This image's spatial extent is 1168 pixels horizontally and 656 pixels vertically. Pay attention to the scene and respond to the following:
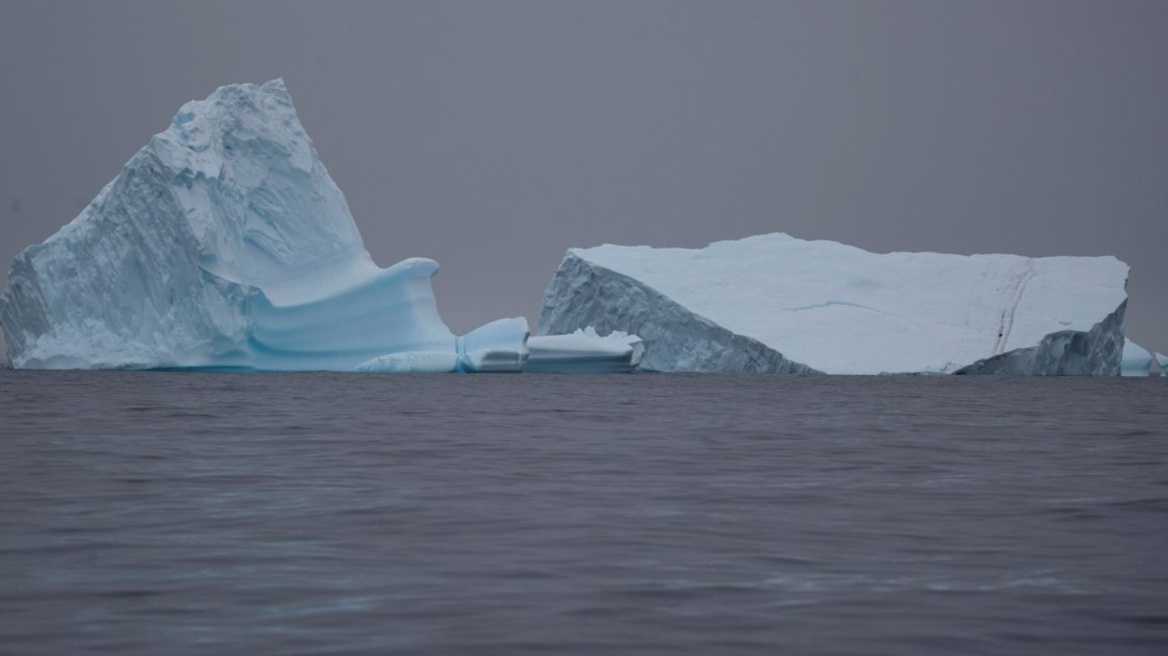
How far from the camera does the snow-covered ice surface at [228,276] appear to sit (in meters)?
22.1

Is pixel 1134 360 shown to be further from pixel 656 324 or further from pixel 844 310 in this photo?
pixel 656 324

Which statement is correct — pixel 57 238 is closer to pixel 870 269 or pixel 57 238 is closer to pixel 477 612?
pixel 870 269

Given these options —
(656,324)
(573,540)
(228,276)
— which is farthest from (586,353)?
(573,540)

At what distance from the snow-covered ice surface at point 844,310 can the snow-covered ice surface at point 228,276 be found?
11.9 feet

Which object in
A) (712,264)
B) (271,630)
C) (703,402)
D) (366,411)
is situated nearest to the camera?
(271,630)

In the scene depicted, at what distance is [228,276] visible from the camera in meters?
22.2

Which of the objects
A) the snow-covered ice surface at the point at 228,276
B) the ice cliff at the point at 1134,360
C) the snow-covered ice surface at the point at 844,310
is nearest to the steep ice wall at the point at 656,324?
the snow-covered ice surface at the point at 844,310

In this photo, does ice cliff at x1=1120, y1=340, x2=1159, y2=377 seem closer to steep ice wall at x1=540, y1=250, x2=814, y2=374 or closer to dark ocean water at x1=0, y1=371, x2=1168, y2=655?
steep ice wall at x1=540, y1=250, x2=814, y2=374

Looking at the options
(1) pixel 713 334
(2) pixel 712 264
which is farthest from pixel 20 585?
(2) pixel 712 264

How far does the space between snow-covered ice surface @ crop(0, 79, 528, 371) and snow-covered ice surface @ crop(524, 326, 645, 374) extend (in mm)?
1018

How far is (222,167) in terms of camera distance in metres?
22.5

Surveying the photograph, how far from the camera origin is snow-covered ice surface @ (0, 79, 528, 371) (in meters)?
22.1

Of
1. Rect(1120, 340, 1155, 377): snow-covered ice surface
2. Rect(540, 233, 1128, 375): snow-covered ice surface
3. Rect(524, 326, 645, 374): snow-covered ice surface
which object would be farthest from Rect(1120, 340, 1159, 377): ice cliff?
Rect(524, 326, 645, 374): snow-covered ice surface

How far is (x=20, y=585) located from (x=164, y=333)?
60.8 ft
